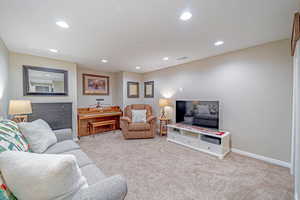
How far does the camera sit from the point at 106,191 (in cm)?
84

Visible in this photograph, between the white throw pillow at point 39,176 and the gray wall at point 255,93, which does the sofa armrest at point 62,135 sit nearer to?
the white throw pillow at point 39,176

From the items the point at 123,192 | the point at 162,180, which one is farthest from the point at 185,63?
the point at 123,192

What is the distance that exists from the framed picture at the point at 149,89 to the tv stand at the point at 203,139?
1.85 metres

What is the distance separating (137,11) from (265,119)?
305 centimetres

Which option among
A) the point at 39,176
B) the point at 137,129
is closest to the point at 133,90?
the point at 137,129

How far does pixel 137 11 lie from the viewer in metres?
1.50

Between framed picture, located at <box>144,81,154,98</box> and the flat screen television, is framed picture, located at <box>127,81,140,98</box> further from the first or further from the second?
the flat screen television

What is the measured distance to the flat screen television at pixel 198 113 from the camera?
3041mm

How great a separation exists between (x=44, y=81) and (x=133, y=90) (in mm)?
2831

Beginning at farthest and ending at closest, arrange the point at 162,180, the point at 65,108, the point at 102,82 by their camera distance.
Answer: the point at 102,82 < the point at 65,108 < the point at 162,180

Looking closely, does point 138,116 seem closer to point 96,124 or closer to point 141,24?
point 96,124

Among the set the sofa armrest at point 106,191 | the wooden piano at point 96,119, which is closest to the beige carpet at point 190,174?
the sofa armrest at point 106,191

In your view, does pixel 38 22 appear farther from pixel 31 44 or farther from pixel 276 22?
pixel 276 22

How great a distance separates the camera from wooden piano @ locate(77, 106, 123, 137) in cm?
404
